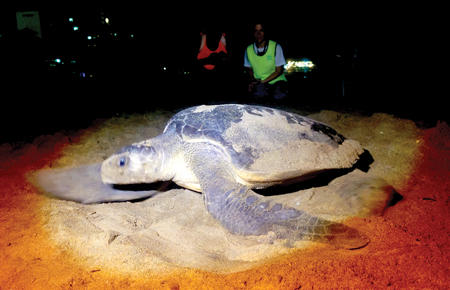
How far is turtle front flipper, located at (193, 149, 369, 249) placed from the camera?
1.25 metres

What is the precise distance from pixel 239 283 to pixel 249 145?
1074mm

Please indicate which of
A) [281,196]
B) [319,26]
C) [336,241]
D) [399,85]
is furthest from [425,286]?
[319,26]

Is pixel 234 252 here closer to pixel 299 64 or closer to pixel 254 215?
pixel 254 215

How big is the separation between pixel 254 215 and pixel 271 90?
389 centimetres

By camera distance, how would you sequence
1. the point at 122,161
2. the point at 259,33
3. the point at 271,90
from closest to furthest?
1. the point at 122,161
2. the point at 259,33
3. the point at 271,90

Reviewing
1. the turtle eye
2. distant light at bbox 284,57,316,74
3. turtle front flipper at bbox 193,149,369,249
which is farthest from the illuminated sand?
distant light at bbox 284,57,316,74

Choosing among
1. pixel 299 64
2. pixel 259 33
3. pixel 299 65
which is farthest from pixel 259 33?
pixel 299 64

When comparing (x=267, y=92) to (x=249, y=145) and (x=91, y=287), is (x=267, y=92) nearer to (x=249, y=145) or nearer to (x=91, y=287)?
(x=249, y=145)

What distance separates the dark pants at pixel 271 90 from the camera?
4844mm

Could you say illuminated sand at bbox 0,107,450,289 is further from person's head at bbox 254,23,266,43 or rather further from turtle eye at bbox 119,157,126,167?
person's head at bbox 254,23,266,43

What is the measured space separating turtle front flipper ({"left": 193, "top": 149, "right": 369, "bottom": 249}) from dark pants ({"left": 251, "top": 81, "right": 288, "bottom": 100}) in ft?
10.8

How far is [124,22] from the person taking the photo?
31.9 ft

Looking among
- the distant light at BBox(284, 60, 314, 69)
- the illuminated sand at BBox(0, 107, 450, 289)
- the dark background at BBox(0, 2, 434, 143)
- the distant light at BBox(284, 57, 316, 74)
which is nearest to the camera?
the illuminated sand at BBox(0, 107, 450, 289)

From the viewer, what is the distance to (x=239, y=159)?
178 cm
